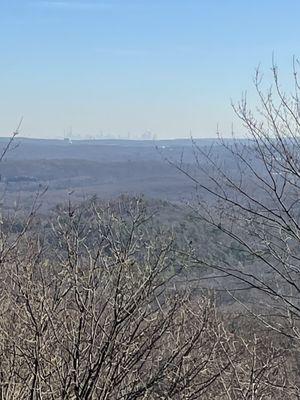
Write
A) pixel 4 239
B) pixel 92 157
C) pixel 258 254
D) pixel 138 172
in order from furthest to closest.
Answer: pixel 92 157 < pixel 138 172 < pixel 4 239 < pixel 258 254

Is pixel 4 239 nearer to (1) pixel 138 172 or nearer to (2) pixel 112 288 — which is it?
(2) pixel 112 288

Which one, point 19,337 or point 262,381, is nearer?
point 19,337

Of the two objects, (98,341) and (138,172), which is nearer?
(98,341)

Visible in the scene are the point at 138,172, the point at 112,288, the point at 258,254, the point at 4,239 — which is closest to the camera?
the point at 112,288

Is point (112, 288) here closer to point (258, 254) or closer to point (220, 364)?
point (220, 364)

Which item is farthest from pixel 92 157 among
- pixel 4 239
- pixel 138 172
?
pixel 4 239

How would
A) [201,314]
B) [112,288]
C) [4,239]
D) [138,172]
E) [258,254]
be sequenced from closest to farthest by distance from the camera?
[112,288] → [201,314] → [258,254] → [4,239] → [138,172]

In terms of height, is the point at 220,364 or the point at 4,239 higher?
the point at 4,239

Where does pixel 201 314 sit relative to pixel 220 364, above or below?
above

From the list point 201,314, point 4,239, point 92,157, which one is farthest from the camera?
point 92,157
